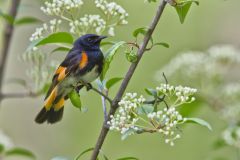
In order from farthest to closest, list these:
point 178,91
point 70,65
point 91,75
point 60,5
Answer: point 70,65, point 91,75, point 60,5, point 178,91

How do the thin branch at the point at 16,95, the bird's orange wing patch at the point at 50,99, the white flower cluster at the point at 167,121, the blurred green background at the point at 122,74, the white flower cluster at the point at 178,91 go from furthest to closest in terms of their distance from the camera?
the blurred green background at the point at 122,74, the thin branch at the point at 16,95, the bird's orange wing patch at the point at 50,99, the white flower cluster at the point at 178,91, the white flower cluster at the point at 167,121

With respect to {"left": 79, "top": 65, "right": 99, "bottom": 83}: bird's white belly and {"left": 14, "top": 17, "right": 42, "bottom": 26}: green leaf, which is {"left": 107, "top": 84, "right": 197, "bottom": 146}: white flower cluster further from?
{"left": 14, "top": 17, "right": 42, "bottom": 26}: green leaf

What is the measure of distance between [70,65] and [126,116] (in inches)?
23.1

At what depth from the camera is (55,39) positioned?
247cm

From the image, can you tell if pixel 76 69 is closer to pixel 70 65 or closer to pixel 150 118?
pixel 70 65

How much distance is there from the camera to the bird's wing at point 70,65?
8.95 feet

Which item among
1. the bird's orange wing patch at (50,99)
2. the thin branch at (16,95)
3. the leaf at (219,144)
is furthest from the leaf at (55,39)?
the leaf at (219,144)

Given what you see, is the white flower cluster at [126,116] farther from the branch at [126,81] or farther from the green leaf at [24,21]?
the green leaf at [24,21]

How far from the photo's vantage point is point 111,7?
255 cm

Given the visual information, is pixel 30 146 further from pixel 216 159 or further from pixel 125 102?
pixel 125 102

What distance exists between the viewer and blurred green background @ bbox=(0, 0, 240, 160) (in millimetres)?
6871

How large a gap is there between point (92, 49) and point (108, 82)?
1.15ft

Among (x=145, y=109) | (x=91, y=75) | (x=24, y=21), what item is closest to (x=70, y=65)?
(x=91, y=75)

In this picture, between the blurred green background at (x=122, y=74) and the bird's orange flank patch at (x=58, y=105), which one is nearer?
the bird's orange flank patch at (x=58, y=105)
